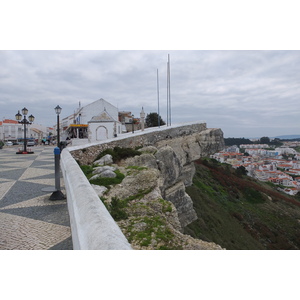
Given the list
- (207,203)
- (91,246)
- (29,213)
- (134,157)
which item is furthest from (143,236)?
(207,203)

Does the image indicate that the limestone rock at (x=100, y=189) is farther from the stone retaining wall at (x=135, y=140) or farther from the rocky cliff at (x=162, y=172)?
the stone retaining wall at (x=135, y=140)

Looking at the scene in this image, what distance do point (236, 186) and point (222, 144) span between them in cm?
893

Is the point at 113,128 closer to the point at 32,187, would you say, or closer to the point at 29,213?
the point at 32,187

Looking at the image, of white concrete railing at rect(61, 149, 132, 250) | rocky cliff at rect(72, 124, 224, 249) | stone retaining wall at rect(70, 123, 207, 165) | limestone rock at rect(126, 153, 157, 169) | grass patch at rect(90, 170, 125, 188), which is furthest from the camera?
limestone rock at rect(126, 153, 157, 169)

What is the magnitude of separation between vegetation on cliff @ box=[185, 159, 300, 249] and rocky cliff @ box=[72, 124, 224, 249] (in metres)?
2.27

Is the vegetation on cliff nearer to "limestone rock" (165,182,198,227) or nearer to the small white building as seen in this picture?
"limestone rock" (165,182,198,227)

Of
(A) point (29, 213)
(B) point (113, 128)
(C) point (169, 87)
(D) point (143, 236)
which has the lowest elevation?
(D) point (143, 236)

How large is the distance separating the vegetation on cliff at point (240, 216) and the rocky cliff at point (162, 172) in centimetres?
227

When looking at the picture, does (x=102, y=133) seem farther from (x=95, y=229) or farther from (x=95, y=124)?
(x=95, y=229)

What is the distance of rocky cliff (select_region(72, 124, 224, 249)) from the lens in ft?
15.3

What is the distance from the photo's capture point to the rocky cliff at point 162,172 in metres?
4.66

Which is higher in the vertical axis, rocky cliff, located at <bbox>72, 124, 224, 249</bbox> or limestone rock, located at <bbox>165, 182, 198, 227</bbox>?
rocky cliff, located at <bbox>72, 124, 224, 249</bbox>

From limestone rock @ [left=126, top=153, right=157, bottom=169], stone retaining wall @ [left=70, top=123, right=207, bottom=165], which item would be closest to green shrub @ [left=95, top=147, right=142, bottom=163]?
stone retaining wall @ [left=70, top=123, right=207, bottom=165]

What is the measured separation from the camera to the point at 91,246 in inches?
56.0
